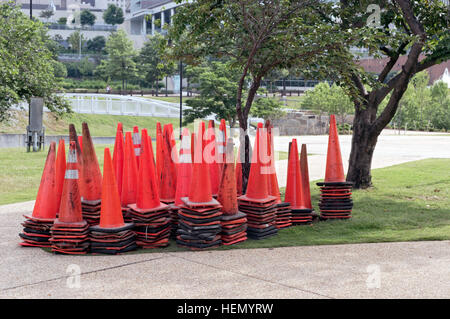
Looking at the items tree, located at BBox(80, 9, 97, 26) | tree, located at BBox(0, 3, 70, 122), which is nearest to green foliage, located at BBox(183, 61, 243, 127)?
tree, located at BBox(0, 3, 70, 122)

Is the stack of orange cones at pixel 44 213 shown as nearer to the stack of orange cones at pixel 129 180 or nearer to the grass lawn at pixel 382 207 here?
the stack of orange cones at pixel 129 180

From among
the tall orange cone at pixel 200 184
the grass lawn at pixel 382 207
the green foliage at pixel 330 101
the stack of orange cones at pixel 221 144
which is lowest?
the grass lawn at pixel 382 207

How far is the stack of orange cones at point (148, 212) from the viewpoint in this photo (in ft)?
22.3

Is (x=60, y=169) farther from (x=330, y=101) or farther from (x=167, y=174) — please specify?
(x=330, y=101)

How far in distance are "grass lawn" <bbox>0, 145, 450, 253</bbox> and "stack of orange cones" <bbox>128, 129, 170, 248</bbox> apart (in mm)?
226

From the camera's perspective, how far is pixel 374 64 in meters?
79.9

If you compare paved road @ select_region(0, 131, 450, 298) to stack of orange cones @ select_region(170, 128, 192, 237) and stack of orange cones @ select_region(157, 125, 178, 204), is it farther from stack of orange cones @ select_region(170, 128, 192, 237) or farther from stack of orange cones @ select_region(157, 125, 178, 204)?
stack of orange cones @ select_region(157, 125, 178, 204)

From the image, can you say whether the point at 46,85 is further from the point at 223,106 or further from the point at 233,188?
the point at 223,106

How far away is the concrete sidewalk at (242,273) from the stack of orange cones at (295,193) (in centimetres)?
141

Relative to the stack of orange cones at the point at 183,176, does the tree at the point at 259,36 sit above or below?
above

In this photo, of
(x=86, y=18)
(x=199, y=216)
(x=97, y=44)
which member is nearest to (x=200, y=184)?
(x=199, y=216)

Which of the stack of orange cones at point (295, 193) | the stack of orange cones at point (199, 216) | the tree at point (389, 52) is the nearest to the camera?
the stack of orange cones at point (199, 216)

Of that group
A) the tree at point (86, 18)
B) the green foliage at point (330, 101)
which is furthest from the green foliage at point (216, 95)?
the tree at point (86, 18)
